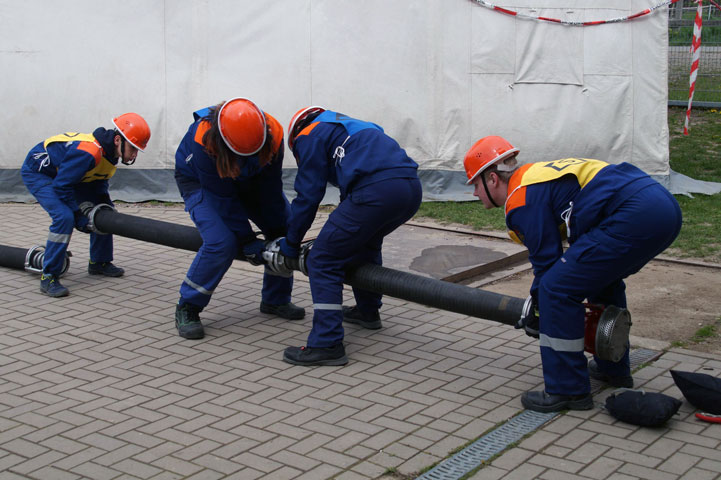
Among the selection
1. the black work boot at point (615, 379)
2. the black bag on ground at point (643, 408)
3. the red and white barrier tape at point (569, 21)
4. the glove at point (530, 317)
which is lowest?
the black work boot at point (615, 379)

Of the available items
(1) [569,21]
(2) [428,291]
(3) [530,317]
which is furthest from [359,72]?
(3) [530,317]

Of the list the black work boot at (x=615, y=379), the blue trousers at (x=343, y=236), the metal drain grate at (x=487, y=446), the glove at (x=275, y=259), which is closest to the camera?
the metal drain grate at (x=487, y=446)

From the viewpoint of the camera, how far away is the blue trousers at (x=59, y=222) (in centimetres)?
647

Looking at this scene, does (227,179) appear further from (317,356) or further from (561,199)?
(561,199)

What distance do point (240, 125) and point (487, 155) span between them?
161 centimetres

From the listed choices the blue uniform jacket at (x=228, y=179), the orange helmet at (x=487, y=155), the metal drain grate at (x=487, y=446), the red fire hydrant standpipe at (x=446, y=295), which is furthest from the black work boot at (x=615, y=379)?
the blue uniform jacket at (x=228, y=179)

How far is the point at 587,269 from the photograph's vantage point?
4145mm

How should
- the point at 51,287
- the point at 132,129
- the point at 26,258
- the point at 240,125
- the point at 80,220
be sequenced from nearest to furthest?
1. the point at 240,125
2. the point at 132,129
3. the point at 51,287
4. the point at 80,220
5. the point at 26,258

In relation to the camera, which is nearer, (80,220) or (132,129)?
(132,129)

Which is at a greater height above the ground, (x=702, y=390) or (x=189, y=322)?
(x=702, y=390)

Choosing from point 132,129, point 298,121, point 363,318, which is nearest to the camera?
point 298,121

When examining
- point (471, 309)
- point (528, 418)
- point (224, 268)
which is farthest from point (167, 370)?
point (528, 418)

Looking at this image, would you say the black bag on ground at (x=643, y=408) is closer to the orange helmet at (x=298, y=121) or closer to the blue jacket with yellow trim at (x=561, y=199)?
the blue jacket with yellow trim at (x=561, y=199)

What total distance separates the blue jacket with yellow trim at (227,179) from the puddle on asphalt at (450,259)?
66.9 inches
